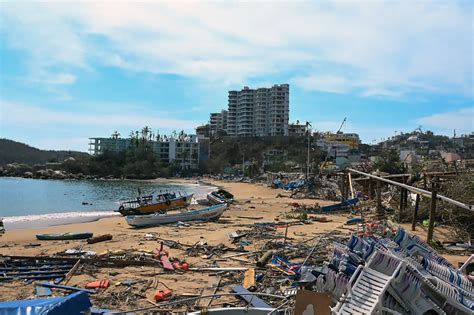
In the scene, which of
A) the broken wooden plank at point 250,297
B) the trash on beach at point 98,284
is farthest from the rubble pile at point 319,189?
the trash on beach at point 98,284

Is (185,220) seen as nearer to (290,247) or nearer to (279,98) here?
(290,247)

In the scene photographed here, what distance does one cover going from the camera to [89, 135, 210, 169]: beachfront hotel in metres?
134

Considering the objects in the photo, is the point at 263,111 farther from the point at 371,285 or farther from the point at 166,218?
the point at 371,285

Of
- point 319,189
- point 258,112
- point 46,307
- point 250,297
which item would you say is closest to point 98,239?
point 250,297

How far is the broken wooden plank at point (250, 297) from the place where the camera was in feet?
24.4

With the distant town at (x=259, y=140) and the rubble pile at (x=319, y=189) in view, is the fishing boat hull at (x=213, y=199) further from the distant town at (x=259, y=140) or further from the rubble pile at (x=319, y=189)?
the distant town at (x=259, y=140)

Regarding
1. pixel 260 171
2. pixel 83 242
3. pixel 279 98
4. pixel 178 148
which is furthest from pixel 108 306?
pixel 279 98

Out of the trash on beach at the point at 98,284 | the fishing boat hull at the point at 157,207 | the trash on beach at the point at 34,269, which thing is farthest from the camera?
the fishing boat hull at the point at 157,207

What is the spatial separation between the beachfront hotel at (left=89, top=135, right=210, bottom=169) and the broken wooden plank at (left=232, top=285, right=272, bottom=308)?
403 ft

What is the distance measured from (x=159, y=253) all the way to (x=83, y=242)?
5462 mm

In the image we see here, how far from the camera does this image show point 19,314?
506 centimetres

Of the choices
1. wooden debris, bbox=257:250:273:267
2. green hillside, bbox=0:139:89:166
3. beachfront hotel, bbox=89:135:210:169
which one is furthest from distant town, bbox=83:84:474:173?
wooden debris, bbox=257:250:273:267

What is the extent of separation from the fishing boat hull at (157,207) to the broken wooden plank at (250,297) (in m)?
19.4

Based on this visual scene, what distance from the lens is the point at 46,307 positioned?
522 cm
